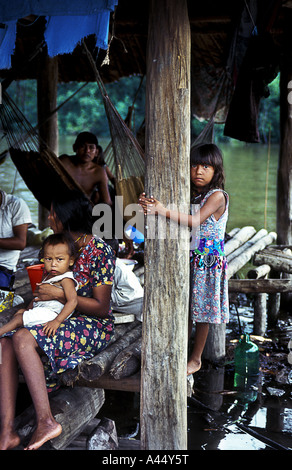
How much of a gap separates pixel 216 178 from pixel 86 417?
1304 millimetres

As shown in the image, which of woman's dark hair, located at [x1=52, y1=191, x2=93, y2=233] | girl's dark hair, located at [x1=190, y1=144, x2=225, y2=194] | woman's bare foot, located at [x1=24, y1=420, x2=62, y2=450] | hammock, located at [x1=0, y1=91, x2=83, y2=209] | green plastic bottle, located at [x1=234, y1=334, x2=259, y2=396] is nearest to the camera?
woman's bare foot, located at [x1=24, y1=420, x2=62, y2=450]

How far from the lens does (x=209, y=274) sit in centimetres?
268

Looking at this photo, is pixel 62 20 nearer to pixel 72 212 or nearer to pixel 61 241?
pixel 72 212

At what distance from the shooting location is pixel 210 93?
5789mm

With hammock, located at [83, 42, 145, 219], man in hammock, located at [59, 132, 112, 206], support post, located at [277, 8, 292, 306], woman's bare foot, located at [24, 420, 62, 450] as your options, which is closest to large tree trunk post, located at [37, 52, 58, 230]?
man in hammock, located at [59, 132, 112, 206]

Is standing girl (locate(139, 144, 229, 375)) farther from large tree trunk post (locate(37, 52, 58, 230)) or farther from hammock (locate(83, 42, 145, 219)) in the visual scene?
large tree trunk post (locate(37, 52, 58, 230))

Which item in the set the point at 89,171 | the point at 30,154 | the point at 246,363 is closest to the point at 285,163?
the point at 89,171

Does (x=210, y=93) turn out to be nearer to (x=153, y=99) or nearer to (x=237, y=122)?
(x=237, y=122)

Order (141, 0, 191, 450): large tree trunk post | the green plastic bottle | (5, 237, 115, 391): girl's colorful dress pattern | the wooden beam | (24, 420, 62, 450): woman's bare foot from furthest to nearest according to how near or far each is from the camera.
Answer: the wooden beam → the green plastic bottle → (5, 237, 115, 391): girl's colorful dress pattern → (141, 0, 191, 450): large tree trunk post → (24, 420, 62, 450): woman's bare foot

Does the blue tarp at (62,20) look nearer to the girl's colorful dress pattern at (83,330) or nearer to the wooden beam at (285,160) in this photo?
the girl's colorful dress pattern at (83,330)

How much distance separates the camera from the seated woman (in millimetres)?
1949

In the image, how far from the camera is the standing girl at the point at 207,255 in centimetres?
262

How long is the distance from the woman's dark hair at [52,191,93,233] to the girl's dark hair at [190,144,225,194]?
0.62m

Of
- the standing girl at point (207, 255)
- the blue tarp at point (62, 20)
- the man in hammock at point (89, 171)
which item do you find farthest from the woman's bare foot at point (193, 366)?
the man in hammock at point (89, 171)
